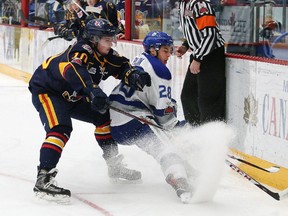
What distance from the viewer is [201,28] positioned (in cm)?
462

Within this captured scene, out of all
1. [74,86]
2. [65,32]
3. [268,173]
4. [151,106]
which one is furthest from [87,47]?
[65,32]

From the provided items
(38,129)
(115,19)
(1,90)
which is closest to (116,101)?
(38,129)

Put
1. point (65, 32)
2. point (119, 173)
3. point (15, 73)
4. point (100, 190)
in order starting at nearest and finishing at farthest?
1. point (100, 190)
2. point (119, 173)
3. point (65, 32)
4. point (15, 73)

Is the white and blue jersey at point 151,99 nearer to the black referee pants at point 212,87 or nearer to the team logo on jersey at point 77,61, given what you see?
the team logo on jersey at point 77,61

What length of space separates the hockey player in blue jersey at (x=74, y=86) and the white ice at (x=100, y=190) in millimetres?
170

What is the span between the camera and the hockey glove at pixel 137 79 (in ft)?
12.6

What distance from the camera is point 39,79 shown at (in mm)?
3957

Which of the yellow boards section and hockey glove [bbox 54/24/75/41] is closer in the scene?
the yellow boards section

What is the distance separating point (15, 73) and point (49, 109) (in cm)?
593

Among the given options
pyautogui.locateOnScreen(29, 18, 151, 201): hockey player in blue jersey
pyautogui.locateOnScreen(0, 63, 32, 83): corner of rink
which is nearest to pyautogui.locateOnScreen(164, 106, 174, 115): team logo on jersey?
pyautogui.locateOnScreen(29, 18, 151, 201): hockey player in blue jersey

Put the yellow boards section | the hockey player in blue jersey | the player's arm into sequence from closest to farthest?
the hockey player in blue jersey
the yellow boards section
the player's arm

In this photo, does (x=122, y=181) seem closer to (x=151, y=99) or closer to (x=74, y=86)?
(x=151, y=99)

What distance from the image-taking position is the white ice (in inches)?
142

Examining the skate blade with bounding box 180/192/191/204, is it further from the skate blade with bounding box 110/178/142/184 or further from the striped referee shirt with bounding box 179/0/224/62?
the striped referee shirt with bounding box 179/0/224/62
